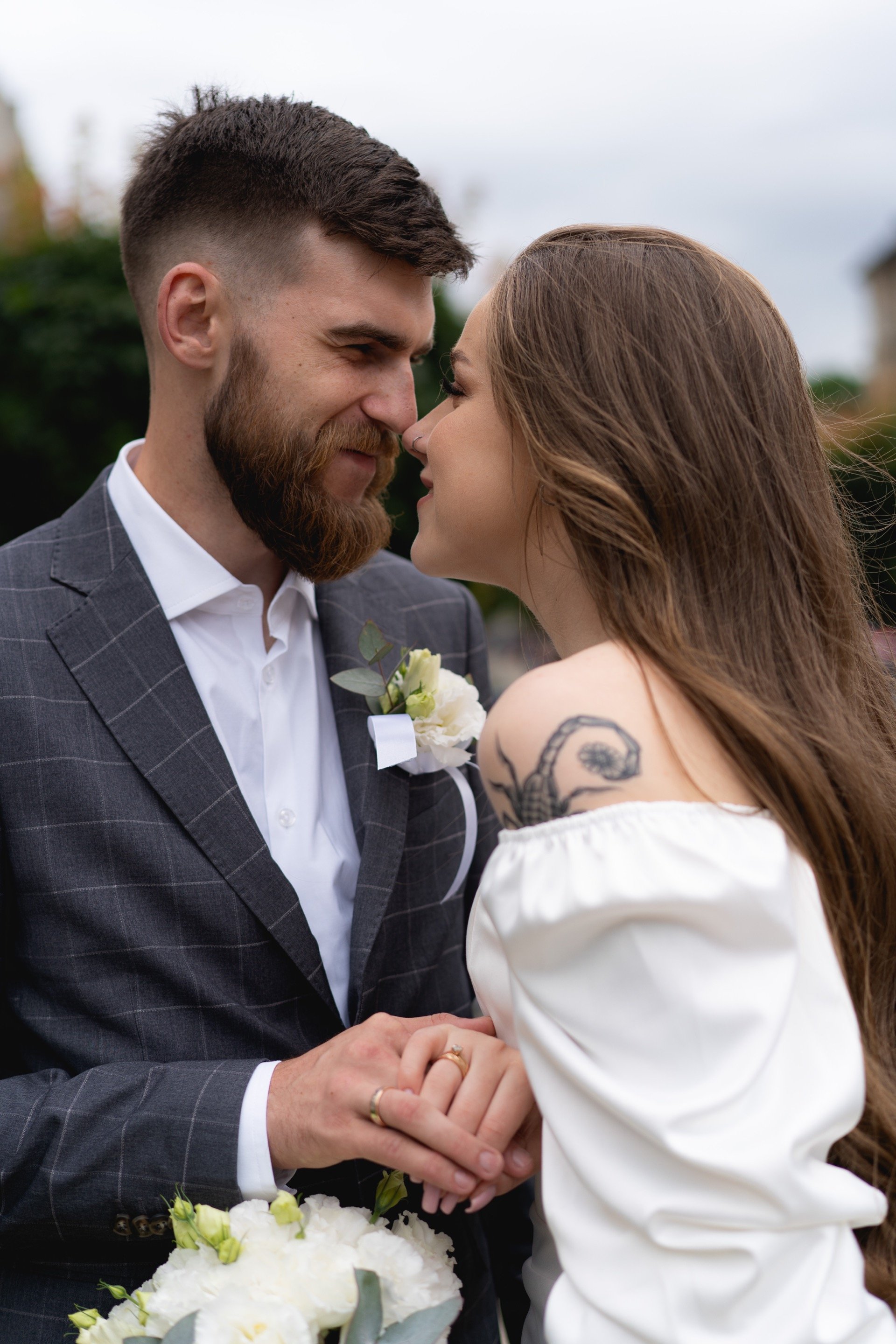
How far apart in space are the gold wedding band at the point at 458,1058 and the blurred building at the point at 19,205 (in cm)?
847

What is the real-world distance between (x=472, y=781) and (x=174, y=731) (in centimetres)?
97

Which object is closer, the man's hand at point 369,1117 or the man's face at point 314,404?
the man's hand at point 369,1117

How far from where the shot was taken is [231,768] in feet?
7.81

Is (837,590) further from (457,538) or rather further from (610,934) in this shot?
(610,934)

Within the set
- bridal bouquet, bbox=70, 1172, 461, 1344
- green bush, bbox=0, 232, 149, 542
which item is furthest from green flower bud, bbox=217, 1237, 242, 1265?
green bush, bbox=0, 232, 149, 542

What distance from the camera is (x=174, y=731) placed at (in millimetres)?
2318

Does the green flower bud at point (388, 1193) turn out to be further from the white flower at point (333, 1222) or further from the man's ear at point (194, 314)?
the man's ear at point (194, 314)

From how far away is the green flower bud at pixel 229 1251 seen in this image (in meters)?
1.66

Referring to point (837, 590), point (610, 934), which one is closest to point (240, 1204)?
point (610, 934)

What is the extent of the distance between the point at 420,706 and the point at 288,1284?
1241 mm

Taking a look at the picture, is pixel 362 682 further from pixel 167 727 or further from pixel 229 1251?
pixel 229 1251

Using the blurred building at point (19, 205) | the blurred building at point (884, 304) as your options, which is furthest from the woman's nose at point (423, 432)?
the blurred building at point (884, 304)

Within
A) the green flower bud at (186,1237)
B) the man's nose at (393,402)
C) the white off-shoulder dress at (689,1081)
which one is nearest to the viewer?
the white off-shoulder dress at (689,1081)

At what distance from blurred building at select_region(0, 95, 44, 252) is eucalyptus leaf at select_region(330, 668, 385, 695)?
24.7ft
